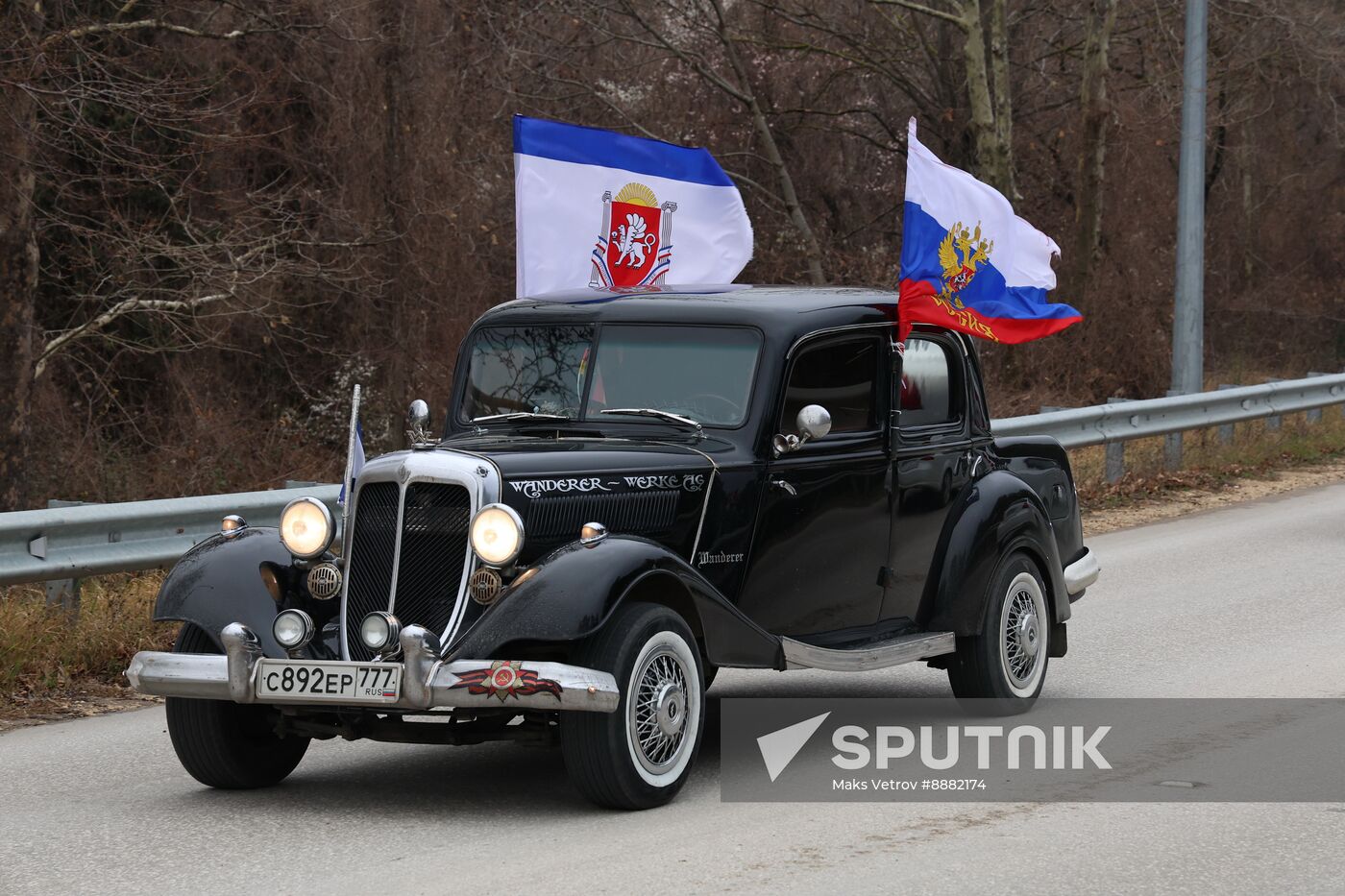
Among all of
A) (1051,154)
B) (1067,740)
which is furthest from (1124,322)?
(1067,740)

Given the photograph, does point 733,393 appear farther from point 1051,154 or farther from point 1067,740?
point 1051,154

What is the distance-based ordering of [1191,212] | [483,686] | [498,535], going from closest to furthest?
[483,686]
[498,535]
[1191,212]

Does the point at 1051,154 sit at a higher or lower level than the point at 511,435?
higher

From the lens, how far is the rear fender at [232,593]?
630 centimetres

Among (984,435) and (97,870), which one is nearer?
(97,870)

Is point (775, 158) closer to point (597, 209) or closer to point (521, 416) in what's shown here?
point (597, 209)

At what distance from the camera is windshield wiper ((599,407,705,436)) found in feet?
23.2

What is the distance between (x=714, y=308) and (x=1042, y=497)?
2329 millimetres

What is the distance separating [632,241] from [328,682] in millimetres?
→ 4373

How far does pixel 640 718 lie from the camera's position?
19.9 feet

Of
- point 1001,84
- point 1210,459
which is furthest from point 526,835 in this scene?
point 1001,84

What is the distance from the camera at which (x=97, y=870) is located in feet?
17.8

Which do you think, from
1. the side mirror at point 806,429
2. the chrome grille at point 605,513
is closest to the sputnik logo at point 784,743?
the chrome grille at point 605,513

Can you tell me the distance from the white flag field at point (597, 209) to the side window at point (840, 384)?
6.51 ft
